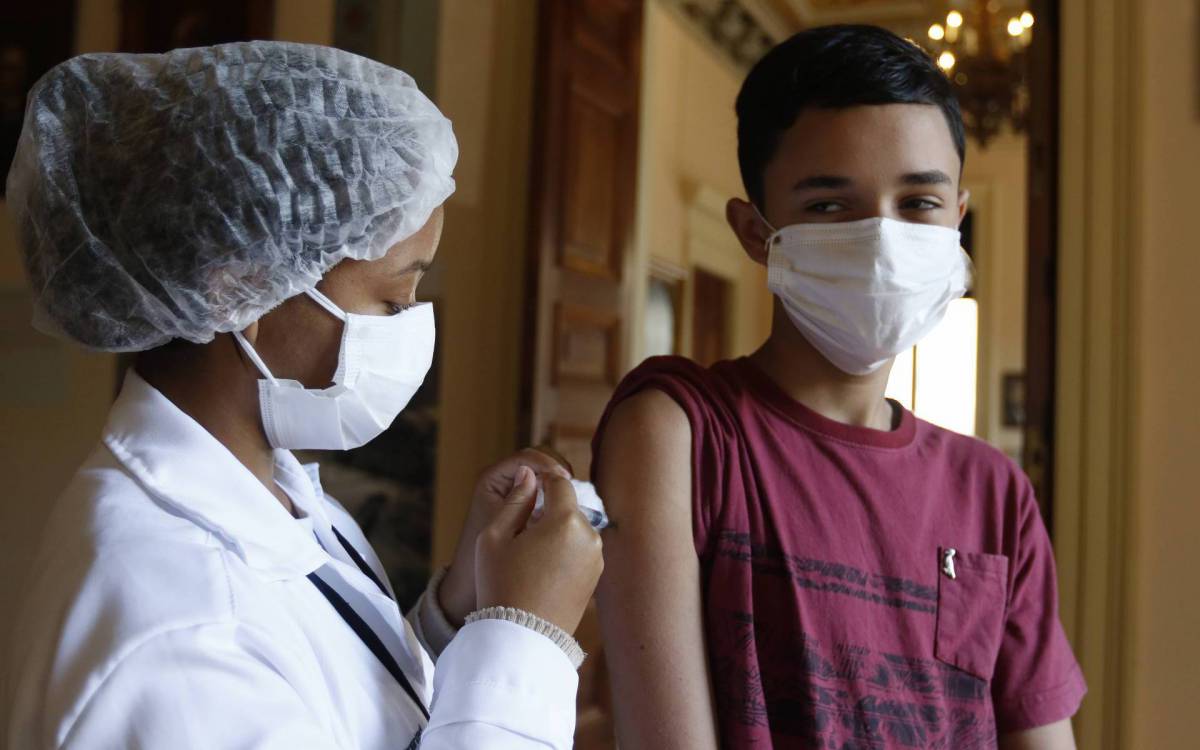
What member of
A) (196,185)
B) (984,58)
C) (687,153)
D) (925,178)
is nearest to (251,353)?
(196,185)

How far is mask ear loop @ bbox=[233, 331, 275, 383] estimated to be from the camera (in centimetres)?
89

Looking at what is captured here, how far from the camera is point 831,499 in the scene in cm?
116

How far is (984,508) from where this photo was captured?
4.08 ft

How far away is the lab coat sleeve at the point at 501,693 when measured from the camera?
2.66 feet

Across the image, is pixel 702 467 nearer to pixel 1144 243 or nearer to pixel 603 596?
pixel 603 596

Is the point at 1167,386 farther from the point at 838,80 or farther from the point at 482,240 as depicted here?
the point at 482,240

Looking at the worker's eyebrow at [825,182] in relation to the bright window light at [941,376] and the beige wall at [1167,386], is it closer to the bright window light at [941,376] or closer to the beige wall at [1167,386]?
the beige wall at [1167,386]

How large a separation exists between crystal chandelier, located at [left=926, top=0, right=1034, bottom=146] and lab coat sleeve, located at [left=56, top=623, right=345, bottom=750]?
438 cm

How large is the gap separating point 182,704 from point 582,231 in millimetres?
2869

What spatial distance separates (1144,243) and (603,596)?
74.1 inches

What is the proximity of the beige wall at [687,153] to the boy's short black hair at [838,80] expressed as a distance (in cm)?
385

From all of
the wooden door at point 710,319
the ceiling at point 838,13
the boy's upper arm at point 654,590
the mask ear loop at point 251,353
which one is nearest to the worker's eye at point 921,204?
the boy's upper arm at point 654,590

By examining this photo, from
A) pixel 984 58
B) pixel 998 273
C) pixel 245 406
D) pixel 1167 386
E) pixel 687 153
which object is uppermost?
pixel 984 58

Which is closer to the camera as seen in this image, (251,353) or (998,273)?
(251,353)
